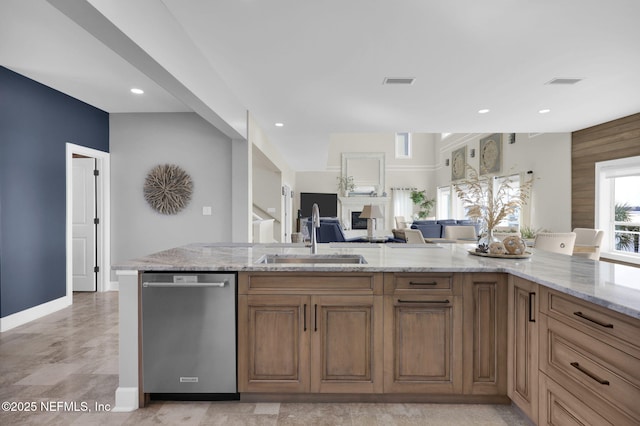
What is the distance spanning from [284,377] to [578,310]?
148 cm

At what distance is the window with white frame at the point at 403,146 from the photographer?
1353 cm

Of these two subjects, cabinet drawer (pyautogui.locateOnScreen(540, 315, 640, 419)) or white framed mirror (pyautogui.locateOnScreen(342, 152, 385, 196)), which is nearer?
cabinet drawer (pyautogui.locateOnScreen(540, 315, 640, 419))

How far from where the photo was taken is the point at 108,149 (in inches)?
189

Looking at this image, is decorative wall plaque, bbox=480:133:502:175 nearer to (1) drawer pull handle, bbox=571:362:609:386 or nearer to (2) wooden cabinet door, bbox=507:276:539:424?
(2) wooden cabinet door, bbox=507:276:539:424

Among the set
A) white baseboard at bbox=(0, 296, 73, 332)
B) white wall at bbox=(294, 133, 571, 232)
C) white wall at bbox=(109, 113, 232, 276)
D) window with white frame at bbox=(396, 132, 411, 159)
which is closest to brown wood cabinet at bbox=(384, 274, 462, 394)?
white wall at bbox=(294, 133, 571, 232)

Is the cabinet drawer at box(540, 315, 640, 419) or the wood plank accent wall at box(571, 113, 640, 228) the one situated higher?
the wood plank accent wall at box(571, 113, 640, 228)

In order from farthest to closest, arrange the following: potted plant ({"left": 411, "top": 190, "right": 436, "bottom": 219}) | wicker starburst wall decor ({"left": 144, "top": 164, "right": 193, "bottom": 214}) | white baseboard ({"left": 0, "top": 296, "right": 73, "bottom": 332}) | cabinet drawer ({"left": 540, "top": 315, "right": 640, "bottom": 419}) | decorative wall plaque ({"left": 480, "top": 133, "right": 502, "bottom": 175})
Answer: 1. potted plant ({"left": 411, "top": 190, "right": 436, "bottom": 219})
2. decorative wall plaque ({"left": 480, "top": 133, "right": 502, "bottom": 175})
3. wicker starburst wall decor ({"left": 144, "top": 164, "right": 193, "bottom": 214})
4. white baseboard ({"left": 0, "top": 296, "right": 73, "bottom": 332})
5. cabinet drawer ({"left": 540, "top": 315, "right": 640, "bottom": 419})

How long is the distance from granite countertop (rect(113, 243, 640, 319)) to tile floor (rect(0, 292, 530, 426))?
0.80 metres

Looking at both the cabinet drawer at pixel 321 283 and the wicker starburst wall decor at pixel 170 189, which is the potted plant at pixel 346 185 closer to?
the wicker starburst wall decor at pixel 170 189

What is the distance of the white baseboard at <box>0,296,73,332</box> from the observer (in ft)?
11.1

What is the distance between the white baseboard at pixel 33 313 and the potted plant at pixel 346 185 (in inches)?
378

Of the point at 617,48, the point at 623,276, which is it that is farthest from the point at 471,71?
the point at 623,276

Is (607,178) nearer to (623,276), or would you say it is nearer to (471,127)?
(471,127)

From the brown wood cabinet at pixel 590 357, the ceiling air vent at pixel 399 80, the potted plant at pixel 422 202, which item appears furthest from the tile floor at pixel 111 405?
the potted plant at pixel 422 202
